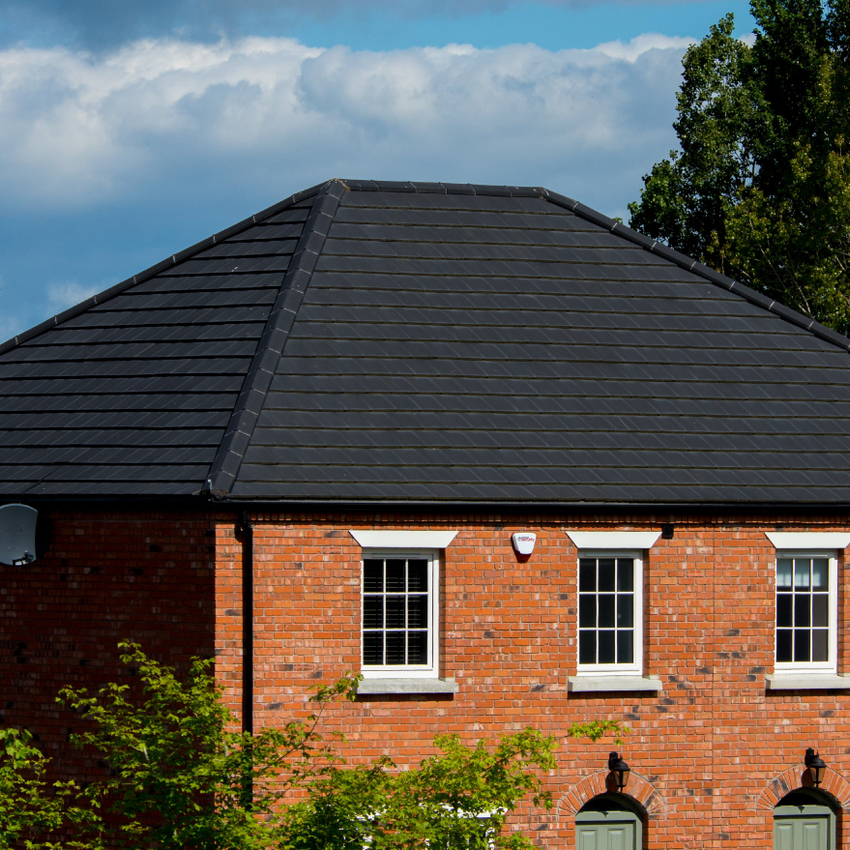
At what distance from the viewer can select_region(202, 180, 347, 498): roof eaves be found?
14188 mm

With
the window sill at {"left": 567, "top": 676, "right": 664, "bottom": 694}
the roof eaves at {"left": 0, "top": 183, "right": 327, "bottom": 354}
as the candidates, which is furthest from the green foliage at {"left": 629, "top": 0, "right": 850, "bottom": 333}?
the window sill at {"left": 567, "top": 676, "right": 664, "bottom": 694}

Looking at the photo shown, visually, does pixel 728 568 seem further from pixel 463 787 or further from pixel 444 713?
pixel 463 787

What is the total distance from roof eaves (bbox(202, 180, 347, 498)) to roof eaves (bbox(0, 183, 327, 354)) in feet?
2.21

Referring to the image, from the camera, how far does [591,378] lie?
649 inches

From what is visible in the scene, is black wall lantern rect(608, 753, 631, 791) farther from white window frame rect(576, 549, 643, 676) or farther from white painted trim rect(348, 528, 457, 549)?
white painted trim rect(348, 528, 457, 549)

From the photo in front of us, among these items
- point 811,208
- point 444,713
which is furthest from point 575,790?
point 811,208

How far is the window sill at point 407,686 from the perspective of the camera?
565 inches

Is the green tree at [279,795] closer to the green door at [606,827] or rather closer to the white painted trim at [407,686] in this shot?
the white painted trim at [407,686]

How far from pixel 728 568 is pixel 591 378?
3.02m

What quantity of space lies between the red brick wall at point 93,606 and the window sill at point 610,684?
435 cm

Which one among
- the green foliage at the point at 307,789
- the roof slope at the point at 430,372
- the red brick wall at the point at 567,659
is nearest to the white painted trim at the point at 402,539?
the red brick wall at the point at 567,659

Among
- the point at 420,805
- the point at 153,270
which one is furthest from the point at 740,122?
the point at 420,805

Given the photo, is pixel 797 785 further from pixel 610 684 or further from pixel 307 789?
pixel 307 789

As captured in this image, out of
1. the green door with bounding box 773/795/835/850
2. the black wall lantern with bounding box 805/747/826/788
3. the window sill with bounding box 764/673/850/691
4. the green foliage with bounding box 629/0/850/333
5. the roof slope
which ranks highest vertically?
the green foliage with bounding box 629/0/850/333
